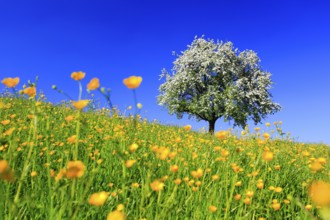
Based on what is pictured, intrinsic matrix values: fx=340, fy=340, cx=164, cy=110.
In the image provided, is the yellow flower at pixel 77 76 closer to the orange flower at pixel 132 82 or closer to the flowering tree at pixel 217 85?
the orange flower at pixel 132 82

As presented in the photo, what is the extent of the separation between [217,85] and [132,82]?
92.3 ft

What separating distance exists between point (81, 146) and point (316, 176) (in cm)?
375

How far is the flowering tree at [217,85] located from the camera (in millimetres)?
29000


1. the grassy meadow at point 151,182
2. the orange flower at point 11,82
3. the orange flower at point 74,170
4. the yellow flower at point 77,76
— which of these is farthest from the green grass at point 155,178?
the orange flower at point 74,170

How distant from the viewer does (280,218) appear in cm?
379

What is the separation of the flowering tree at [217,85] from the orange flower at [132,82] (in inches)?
1048

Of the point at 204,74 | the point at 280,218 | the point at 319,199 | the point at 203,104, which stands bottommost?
the point at 280,218

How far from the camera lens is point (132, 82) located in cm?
205

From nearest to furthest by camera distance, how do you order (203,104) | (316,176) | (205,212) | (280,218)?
(205,212)
(280,218)
(316,176)
(203,104)

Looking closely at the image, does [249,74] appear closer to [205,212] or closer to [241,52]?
[241,52]

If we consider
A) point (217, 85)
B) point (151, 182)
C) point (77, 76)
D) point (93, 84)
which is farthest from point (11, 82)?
point (217, 85)

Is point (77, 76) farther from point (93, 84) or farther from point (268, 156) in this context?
point (268, 156)

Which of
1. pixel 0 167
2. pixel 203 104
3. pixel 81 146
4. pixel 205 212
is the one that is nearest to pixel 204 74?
pixel 203 104

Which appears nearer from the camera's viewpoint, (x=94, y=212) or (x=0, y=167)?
(x=0, y=167)
